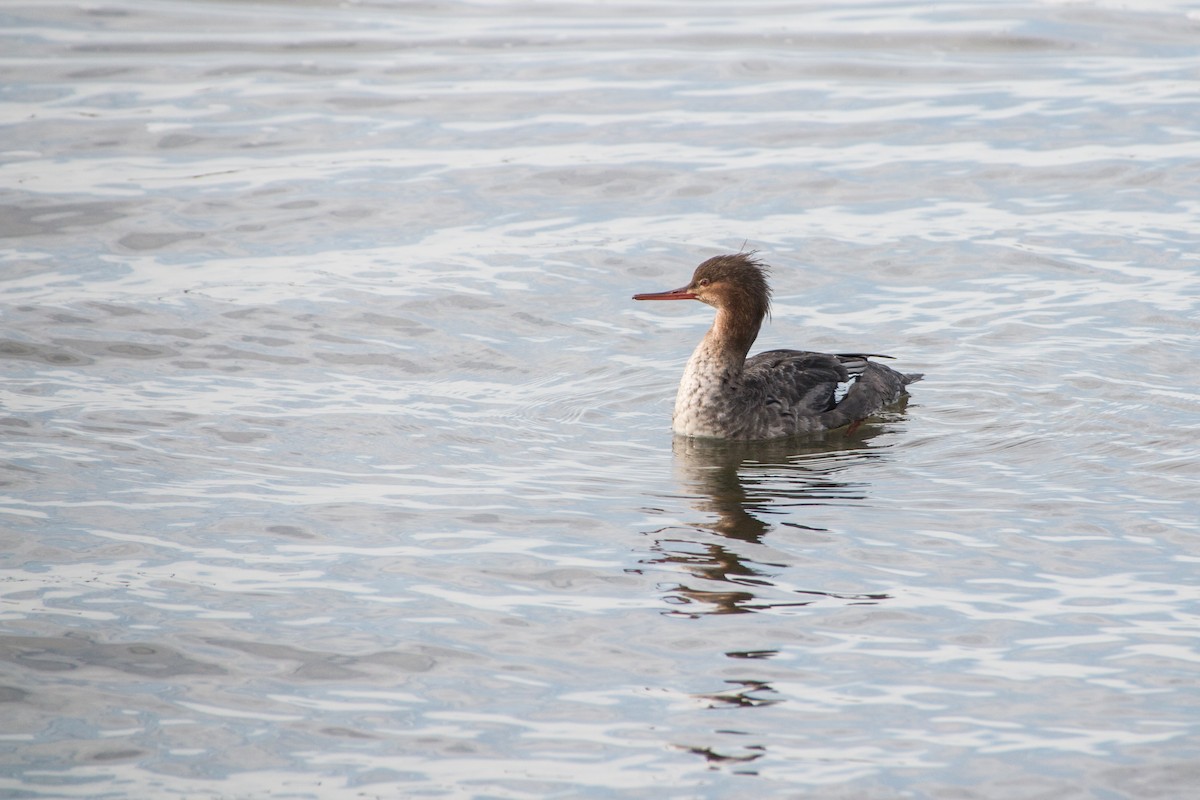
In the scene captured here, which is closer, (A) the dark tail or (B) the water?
(B) the water

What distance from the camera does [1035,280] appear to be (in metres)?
14.8

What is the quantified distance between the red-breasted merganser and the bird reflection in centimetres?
18

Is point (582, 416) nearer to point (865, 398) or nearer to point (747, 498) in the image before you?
point (747, 498)

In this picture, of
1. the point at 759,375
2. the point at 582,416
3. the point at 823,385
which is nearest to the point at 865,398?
the point at 823,385

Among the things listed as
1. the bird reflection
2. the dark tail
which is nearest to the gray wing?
the dark tail

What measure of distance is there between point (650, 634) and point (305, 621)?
1.88 meters

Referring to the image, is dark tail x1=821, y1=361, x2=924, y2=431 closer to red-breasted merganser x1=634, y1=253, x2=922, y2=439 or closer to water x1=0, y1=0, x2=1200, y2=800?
red-breasted merganser x1=634, y1=253, x2=922, y2=439

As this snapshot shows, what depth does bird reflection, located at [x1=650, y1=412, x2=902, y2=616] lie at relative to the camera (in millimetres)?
8867

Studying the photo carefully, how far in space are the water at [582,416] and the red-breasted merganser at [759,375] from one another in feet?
1.24

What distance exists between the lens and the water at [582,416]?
24.6 feet

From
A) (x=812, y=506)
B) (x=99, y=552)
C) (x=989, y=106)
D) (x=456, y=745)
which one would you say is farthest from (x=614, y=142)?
(x=456, y=745)

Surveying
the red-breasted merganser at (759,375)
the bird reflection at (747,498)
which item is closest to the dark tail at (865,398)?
the red-breasted merganser at (759,375)

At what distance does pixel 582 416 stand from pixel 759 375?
146cm

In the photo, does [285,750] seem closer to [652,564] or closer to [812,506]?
[652,564]
